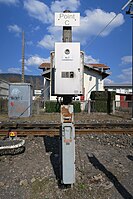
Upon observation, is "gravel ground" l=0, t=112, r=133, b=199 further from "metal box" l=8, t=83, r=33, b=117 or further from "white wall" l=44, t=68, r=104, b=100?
"white wall" l=44, t=68, r=104, b=100

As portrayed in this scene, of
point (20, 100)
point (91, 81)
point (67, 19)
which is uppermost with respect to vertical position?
point (91, 81)

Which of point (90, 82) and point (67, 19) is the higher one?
point (90, 82)

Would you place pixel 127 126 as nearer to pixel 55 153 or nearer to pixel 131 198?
pixel 55 153

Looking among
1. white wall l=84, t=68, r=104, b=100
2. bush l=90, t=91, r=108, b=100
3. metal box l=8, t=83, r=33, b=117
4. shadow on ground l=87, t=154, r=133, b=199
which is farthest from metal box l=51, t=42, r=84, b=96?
white wall l=84, t=68, r=104, b=100

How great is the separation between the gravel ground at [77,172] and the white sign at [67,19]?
10.5 feet

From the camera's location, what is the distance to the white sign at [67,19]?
380 centimetres

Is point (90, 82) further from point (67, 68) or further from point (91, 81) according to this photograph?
point (67, 68)

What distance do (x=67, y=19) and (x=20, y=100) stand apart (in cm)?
1334

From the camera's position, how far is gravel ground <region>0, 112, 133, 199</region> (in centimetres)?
364

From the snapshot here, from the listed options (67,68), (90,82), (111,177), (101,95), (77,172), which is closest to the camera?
(67,68)

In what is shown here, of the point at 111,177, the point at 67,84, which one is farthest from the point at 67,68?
the point at 111,177

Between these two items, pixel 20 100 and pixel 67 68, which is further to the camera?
pixel 20 100

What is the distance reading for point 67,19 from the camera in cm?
381

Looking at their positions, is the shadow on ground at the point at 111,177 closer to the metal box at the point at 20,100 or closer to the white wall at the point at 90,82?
the metal box at the point at 20,100
